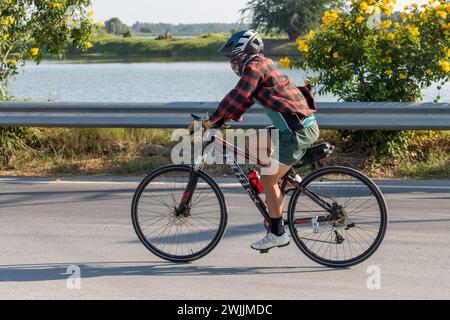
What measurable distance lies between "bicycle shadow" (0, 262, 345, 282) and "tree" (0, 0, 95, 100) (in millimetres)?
6257

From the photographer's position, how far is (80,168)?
10508 mm

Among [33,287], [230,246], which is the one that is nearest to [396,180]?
[230,246]

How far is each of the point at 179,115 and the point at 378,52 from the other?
106 inches

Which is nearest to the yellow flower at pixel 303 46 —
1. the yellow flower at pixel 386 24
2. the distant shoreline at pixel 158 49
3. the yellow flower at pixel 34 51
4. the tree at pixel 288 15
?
the yellow flower at pixel 386 24

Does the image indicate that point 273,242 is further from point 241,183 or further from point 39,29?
point 39,29

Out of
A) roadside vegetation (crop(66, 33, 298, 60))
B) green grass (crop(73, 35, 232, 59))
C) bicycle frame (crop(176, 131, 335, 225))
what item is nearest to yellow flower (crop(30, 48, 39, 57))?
bicycle frame (crop(176, 131, 335, 225))

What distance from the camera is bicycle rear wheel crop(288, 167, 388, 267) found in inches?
245

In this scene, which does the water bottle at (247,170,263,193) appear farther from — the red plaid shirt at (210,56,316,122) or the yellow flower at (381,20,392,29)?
the yellow flower at (381,20,392,29)

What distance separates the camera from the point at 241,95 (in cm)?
616

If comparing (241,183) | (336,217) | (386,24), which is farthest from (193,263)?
(386,24)

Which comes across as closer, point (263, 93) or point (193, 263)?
point (263, 93)

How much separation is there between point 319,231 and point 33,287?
6.93 ft

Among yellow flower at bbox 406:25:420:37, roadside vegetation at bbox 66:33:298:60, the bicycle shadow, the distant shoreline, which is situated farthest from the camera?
roadside vegetation at bbox 66:33:298:60
